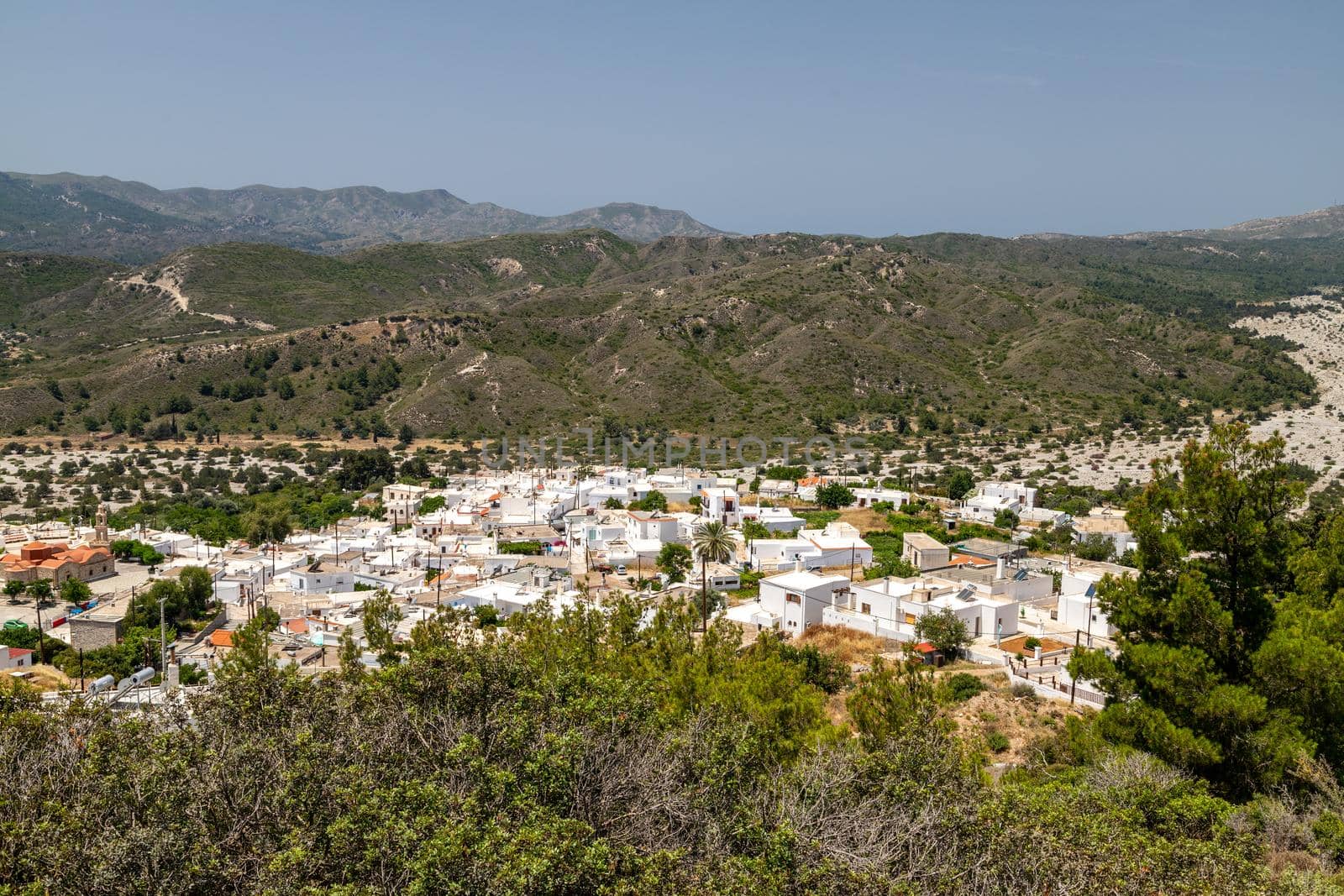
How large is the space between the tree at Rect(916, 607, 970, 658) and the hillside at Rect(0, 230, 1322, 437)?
40996 mm

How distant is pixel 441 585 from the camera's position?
27.5m

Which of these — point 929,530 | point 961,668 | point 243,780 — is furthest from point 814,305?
point 243,780

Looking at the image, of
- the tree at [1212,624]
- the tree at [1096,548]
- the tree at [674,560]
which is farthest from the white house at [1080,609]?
the tree at [674,560]

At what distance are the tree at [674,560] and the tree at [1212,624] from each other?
1945 cm

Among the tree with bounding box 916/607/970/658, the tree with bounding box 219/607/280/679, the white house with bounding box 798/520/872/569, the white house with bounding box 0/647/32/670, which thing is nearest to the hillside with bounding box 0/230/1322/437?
the white house with bounding box 798/520/872/569

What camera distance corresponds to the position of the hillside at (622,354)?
6594 centimetres

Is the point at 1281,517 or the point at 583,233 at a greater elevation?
the point at 583,233

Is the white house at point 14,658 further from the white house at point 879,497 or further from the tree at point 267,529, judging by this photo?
the white house at point 879,497

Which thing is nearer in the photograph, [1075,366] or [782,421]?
[782,421]

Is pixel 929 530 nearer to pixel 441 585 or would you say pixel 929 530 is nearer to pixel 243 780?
pixel 441 585

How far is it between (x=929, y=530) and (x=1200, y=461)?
987 inches

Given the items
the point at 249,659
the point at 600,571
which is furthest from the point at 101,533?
the point at 249,659

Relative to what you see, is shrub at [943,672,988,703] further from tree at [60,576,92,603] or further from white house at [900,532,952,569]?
tree at [60,576,92,603]

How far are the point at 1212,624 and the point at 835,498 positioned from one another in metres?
30.4
